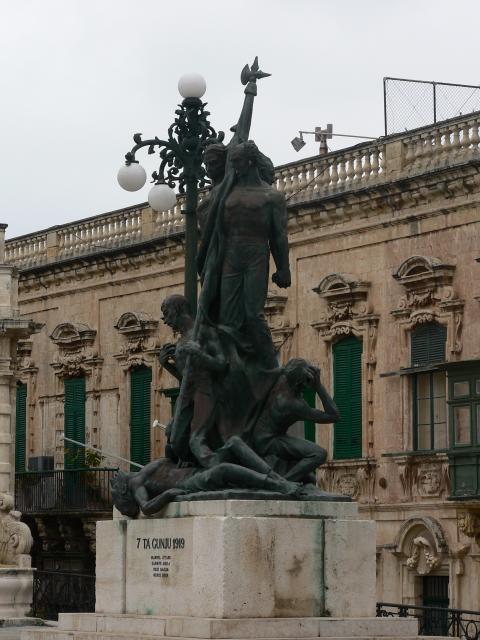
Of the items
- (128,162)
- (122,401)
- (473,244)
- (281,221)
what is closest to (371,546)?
(281,221)

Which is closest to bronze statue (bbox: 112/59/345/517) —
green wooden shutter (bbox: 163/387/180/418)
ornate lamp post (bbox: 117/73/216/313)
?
ornate lamp post (bbox: 117/73/216/313)

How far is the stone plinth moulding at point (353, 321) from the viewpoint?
116ft

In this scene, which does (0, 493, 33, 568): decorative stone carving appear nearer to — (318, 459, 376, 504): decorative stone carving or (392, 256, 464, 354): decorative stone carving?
(318, 459, 376, 504): decorative stone carving

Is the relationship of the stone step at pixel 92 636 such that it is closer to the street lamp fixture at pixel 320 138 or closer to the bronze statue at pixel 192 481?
the bronze statue at pixel 192 481

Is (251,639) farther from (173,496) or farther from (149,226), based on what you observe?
(149,226)

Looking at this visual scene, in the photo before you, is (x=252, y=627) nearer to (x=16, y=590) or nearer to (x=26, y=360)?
(x=16, y=590)

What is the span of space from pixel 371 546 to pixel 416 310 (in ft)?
64.2

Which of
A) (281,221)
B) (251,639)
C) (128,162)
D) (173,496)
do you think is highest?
(128,162)

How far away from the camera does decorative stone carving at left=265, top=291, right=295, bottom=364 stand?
3750 cm

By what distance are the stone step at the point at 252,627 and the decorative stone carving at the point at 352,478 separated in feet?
66.2

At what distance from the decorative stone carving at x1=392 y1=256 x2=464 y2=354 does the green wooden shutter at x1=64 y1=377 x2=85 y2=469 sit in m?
11.1

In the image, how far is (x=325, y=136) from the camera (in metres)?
44.0

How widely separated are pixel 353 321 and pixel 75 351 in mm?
10382

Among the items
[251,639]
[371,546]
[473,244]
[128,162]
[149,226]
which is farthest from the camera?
[149,226]
